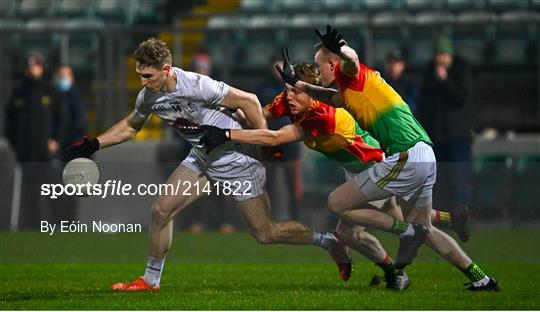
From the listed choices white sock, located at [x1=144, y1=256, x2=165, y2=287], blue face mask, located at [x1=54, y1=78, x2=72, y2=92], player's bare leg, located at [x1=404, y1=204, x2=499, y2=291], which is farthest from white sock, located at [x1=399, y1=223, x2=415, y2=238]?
blue face mask, located at [x1=54, y1=78, x2=72, y2=92]

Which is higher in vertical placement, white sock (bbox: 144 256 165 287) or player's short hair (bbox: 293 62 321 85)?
player's short hair (bbox: 293 62 321 85)

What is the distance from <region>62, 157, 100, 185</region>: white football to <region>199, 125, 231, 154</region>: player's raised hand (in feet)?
3.43

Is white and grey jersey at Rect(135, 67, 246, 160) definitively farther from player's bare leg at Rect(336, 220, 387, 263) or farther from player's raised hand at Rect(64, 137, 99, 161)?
player's bare leg at Rect(336, 220, 387, 263)

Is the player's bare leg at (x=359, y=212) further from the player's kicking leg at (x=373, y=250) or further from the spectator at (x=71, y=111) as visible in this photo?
the spectator at (x=71, y=111)

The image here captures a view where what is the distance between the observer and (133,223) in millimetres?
12180

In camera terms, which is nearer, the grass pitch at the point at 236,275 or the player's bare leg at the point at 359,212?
the grass pitch at the point at 236,275

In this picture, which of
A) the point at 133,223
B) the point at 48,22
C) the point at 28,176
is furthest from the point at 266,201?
the point at 48,22

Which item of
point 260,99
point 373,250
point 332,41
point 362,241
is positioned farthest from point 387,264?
point 260,99

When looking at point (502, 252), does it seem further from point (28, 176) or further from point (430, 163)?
point (28, 176)

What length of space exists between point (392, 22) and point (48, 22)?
17.6 ft

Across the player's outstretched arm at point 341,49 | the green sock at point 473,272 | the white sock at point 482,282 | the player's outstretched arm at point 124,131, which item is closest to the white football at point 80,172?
the player's outstretched arm at point 124,131

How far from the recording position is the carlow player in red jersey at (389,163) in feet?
37.3

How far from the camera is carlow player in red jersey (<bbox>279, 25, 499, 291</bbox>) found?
37.3 feet

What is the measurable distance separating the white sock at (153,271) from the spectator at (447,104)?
6.80m
